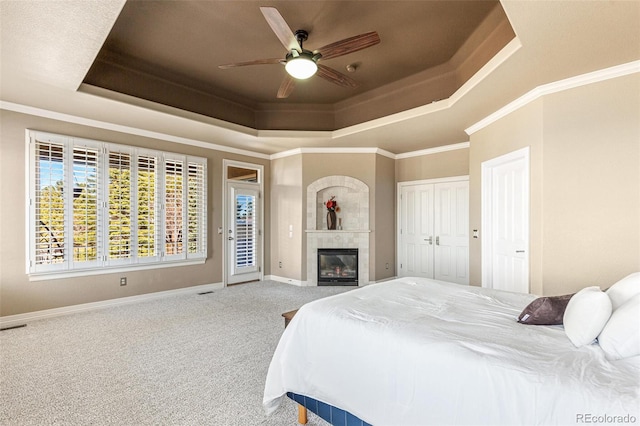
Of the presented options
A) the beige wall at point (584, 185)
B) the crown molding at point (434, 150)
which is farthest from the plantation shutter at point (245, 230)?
the beige wall at point (584, 185)

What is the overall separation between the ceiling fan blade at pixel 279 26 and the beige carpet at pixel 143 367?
2777mm

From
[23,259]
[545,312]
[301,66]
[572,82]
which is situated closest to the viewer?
[545,312]

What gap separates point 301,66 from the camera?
3.03 m

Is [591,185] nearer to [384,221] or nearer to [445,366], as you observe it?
[445,366]

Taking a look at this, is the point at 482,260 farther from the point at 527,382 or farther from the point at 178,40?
the point at 178,40

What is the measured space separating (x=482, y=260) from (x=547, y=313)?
9.73 feet

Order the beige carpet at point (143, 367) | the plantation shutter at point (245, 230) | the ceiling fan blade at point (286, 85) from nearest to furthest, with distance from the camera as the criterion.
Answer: the beige carpet at point (143, 367) < the ceiling fan blade at point (286, 85) < the plantation shutter at point (245, 230)

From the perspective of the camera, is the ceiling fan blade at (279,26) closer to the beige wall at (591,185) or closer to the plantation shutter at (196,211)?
the beige wall at (591,185)

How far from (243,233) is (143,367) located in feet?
12.1

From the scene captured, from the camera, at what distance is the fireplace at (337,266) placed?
6105mm

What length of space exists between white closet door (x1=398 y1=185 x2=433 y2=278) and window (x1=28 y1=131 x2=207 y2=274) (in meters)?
3.87

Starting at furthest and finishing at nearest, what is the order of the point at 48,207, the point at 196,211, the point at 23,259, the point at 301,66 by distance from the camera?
the point at 196,211 < the point at 48,207 < the point at 23,259 < the point at 301,66

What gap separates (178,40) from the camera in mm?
3500

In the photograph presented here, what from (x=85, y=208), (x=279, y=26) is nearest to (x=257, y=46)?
(x=279, y=26)
